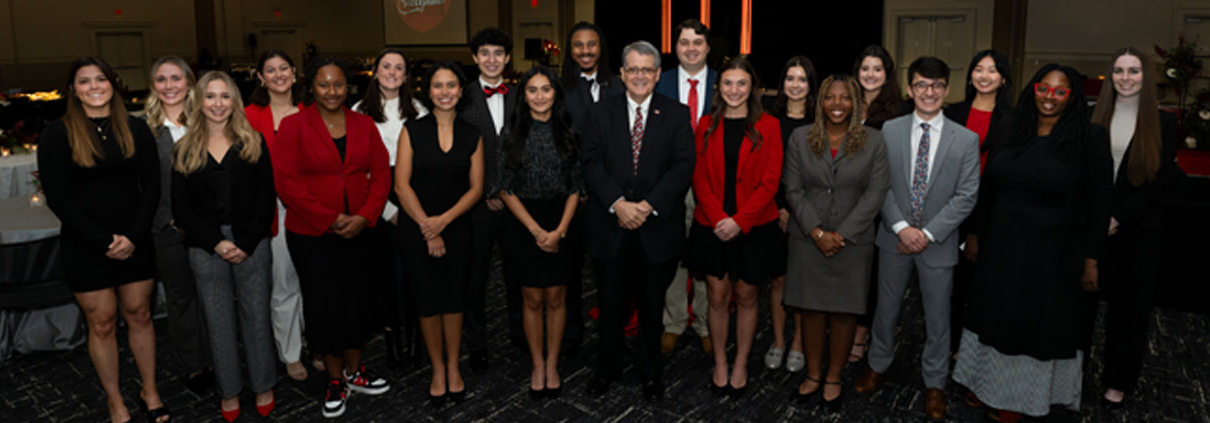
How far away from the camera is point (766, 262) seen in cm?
376

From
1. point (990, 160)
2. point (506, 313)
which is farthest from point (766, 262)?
point (506, 313)

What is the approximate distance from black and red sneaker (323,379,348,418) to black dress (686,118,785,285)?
69.3 inches

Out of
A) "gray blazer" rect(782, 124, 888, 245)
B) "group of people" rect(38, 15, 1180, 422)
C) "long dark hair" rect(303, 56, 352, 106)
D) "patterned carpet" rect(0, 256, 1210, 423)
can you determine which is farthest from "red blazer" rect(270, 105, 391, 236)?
"gray blazer" rect(782, 124, 888, 245)

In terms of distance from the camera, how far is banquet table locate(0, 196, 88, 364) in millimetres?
4336

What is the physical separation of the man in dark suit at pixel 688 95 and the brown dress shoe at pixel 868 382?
798 millimetres

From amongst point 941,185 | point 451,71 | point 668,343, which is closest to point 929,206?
point 941,185

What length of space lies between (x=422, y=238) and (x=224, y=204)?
830 millimetres

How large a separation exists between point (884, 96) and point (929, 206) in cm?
86

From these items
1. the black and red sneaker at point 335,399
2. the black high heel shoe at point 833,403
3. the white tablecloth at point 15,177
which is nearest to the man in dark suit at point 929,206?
the black high heel shoe at point 833,403

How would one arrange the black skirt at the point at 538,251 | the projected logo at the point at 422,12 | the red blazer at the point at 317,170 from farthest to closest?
the projected logo at the point at 422,12, the black skirt at the point at 538,251, the red blazer at the point at 317,170

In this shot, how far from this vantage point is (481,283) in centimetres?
424

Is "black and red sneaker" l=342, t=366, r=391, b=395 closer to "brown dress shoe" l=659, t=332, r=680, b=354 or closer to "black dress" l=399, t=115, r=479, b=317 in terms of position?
"black dress" l=399, t=115, r=479, b=317

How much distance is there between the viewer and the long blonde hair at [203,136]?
11.0 ft

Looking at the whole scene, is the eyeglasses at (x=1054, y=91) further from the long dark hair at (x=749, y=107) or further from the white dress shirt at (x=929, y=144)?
the long dark hair at (x=749, y=107)
